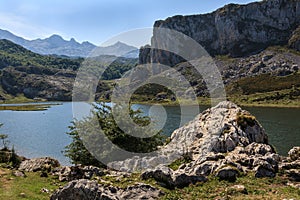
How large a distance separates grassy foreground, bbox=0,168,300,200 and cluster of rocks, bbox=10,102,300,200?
0.68 meters

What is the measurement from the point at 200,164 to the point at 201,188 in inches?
264

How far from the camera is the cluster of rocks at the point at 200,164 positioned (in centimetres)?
2334

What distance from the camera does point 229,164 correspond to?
31.5 m

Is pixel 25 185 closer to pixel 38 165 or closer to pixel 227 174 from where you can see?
pixel 38 165

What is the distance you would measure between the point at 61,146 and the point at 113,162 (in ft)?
161

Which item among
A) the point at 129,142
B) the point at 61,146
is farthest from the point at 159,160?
the point at 61,146

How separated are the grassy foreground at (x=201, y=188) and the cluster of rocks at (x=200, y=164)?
68 centimetres

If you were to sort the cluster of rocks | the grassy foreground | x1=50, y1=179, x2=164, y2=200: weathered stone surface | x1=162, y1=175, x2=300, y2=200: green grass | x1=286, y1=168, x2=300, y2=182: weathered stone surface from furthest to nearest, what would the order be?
x1=286, y1=168, x2=300, y2=182: weathered stone surface < the grassy foreground < x1=162, y1=175, x2=300, y2=200: green grass < the cluster of rocks < x1=50, y1=179, x2=164, y2=200: weathered stone surface

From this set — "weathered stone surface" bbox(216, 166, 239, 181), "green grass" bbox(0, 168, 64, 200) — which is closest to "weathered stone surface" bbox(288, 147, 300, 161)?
"weathered stone surface" bbox(216, 166, 239, 181)

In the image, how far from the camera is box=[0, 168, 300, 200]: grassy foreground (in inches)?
948

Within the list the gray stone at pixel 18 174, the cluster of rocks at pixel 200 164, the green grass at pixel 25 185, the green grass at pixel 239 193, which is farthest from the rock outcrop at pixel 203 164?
the gray stone at pixel 18 174

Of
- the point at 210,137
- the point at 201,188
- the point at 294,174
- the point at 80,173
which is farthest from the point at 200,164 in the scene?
the point at 210,137

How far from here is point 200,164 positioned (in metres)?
33.1

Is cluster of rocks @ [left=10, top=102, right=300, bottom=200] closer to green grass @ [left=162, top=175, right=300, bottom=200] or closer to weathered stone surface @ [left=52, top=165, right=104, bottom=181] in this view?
weathered stone surface @ [left=52, top=165, right=104, bottom=181]
